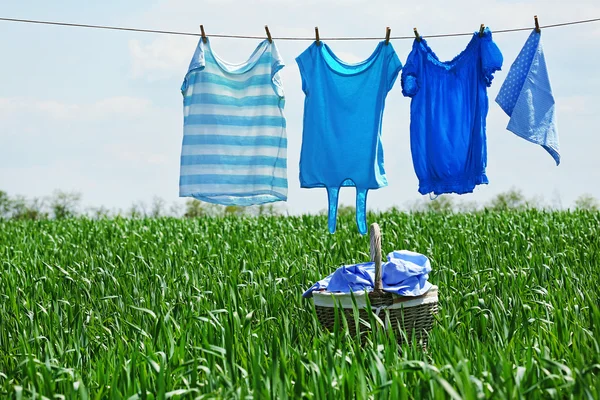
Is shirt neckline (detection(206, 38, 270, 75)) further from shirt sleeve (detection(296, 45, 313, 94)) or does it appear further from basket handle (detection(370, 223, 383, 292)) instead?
basket handle (detection(370, 223, 383, 292))

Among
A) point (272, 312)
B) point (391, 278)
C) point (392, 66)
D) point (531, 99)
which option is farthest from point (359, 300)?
point (531, 99)

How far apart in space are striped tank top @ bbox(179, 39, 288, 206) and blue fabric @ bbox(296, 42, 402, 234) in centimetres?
37

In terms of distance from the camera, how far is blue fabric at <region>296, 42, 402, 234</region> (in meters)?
5.33

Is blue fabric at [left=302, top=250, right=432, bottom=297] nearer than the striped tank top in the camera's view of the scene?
Yes

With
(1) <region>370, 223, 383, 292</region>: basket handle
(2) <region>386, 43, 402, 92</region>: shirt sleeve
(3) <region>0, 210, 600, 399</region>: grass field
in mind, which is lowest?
(3) <region>0, 210, 600, 399</region>: grass field

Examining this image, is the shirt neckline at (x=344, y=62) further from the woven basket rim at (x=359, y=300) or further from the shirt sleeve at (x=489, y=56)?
the woven basket rim at (x=359, y=300)

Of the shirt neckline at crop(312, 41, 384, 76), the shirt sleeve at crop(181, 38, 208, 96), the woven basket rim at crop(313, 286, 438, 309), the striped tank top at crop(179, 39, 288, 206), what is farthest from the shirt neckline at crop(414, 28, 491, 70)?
the woven basket rim at crop(313, 286, 438, 309)

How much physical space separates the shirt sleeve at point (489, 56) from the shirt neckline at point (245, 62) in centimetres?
162

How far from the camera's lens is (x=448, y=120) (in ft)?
18.3

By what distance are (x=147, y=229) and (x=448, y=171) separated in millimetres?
5524

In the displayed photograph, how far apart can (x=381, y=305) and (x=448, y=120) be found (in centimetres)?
191

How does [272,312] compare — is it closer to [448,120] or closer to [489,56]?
[448,120]

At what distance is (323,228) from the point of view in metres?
9.74

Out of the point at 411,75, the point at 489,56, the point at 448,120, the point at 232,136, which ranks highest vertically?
the point at 489,56
